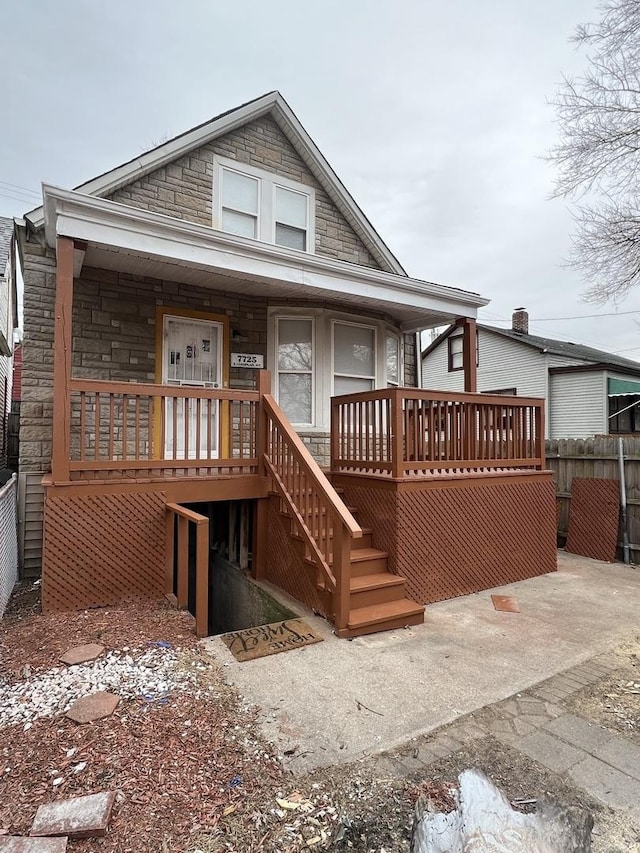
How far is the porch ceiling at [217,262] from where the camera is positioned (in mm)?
4625

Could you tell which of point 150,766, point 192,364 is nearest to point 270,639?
point 150,766

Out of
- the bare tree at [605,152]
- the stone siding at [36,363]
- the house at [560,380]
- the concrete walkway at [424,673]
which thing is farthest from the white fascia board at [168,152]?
the house at [560,380]

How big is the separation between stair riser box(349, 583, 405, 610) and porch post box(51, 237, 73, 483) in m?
2.82

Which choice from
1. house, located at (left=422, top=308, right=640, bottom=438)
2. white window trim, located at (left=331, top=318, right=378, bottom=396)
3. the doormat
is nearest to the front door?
white window trim, located at (left=331, top=318, right=378, bottom=396)

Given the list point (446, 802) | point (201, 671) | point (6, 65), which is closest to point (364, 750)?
point (446, 802)

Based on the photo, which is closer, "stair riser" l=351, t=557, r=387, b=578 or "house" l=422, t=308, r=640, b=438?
"stair riser" l=351, t=557, r=387, b=578

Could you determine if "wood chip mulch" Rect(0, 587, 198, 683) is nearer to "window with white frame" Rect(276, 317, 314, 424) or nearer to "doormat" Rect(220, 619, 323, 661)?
"doormat" Rect(220, 619, 323, 661)

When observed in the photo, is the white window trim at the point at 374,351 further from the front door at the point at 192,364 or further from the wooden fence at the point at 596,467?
the wooden fence at the point at 596,467

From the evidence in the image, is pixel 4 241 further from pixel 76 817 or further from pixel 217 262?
pixel 76 817

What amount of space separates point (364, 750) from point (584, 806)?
1.01 m

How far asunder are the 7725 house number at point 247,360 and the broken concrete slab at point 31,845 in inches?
224

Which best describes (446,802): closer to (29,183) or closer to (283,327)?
(283,327)

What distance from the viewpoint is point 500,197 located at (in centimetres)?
1605

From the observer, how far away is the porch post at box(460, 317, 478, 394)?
7.50 metres
